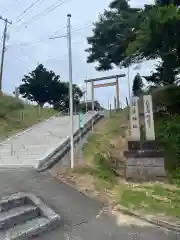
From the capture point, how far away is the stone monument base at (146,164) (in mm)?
11250

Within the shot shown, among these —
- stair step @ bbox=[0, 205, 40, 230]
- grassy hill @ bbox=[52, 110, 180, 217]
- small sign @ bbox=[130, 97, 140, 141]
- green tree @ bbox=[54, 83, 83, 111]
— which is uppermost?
green tree @ bbox=[54, 83, 83, 111]

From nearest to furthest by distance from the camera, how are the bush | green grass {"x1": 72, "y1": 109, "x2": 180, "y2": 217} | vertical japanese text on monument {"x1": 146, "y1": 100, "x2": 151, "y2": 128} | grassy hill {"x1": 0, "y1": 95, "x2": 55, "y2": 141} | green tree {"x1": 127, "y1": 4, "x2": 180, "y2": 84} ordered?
green grass {"x1": 72, "y1": 109, "x2": 180, "y2": 217} → green tree {"x1": 127, "y1": 4, "x2": 180, "y2": 84} → vertical japanese text on monument {"x1": 146, "y1": 100, "x2": 151, "y2": 128} → the bush → grassy hill {"x1": 0, "y1": 95, "x2": 55, "y2": 141}

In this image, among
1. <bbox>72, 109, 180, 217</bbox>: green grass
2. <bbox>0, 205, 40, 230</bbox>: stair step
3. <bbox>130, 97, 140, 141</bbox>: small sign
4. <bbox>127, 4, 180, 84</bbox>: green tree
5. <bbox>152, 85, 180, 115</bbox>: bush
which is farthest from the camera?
<bbox>152, 85, 180, 115</bbox>: bush

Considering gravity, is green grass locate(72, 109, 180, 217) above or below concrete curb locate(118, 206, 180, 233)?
above

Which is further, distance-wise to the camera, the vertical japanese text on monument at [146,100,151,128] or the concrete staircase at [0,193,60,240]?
the vertical japanese text on monument at [146,100,151,128]

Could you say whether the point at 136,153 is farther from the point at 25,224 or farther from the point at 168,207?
the point at 25,224

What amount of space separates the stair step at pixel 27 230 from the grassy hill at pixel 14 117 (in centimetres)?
1110

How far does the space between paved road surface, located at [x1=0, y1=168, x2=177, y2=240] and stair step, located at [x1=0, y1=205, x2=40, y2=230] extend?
65cm

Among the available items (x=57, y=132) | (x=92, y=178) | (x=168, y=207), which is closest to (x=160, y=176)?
(x=92, y=178)

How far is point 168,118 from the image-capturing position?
676 inches

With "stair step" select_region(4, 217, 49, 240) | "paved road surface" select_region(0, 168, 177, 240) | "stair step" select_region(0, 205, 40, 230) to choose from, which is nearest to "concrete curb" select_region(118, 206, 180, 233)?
"paved road surface" select_region(0, 168, 177, 240)

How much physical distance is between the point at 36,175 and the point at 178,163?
584cm

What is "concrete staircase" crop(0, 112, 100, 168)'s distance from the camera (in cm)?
1283

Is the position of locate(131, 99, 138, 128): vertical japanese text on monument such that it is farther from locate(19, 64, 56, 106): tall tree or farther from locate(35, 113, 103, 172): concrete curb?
locate(19, 64, 56, 106): tall tree
